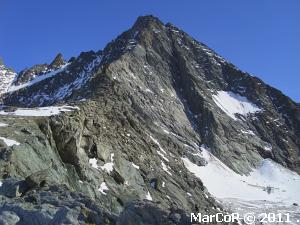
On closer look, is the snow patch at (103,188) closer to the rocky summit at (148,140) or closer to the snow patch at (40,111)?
the rocky summit at (148,140)

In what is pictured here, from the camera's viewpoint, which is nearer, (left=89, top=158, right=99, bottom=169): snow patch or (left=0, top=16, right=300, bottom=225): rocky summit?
(left=0, top=16, right=300, bottom=225): rocky summit

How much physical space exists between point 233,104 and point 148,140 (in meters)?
76.4

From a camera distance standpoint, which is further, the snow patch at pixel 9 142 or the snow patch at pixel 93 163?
the snow patch at pixel 93 163

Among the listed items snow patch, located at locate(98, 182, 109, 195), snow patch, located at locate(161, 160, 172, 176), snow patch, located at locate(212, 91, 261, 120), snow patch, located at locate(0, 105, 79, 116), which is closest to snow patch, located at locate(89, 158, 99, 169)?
snow patch, located at locate(98, 182, 109, 195)

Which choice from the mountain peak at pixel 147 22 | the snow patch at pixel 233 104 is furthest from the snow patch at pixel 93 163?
the mountain peak at pixel 147 22

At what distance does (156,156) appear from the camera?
91438 millimetres

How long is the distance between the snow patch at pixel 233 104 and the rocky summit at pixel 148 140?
17.4 inches

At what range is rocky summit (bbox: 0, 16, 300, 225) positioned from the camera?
37.8 meters

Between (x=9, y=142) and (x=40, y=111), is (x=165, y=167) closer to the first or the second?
(x=40, y=111)

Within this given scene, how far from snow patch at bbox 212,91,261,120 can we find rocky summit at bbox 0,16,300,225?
0.44m

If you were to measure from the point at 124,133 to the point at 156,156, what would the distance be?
28.9ft

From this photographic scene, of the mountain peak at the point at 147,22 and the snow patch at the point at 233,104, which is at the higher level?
the mountain peak at the point at 147,22

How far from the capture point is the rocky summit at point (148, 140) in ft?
124

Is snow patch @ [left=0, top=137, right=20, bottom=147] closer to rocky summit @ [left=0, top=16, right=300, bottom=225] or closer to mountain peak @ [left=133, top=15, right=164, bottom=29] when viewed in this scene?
rocky summit @ [left=0, top=16, right=300, bottom=225]
